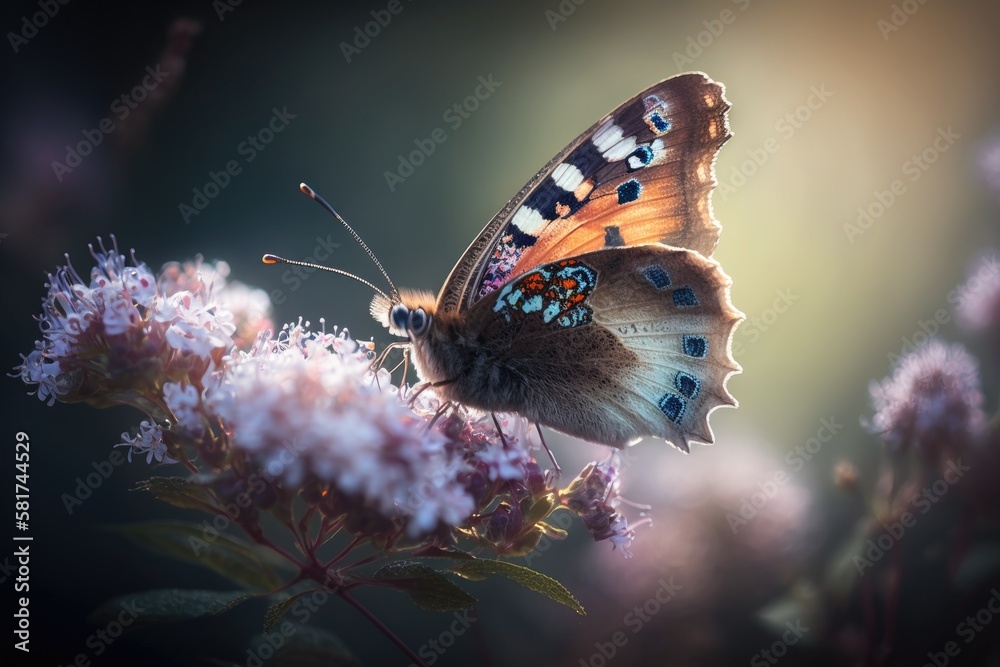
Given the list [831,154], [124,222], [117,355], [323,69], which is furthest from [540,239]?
[323,69]

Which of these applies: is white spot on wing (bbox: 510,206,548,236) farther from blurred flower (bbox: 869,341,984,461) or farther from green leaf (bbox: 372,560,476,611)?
blurred flower (bbox: 869,341,984,461)

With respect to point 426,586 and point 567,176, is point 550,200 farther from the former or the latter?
point 426,586

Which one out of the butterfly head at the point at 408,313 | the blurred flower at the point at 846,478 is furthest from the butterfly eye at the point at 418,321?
the blurred flower at the point at 846,478

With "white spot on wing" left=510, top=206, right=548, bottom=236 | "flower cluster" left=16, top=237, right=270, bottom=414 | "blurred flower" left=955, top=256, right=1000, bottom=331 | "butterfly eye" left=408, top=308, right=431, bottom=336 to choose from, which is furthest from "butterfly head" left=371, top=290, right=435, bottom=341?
"blurred flower" left=955, top=256, right=1000, bottom=331

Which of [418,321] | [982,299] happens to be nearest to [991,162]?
[982,299]

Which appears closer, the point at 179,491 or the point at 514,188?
the point at 179,491

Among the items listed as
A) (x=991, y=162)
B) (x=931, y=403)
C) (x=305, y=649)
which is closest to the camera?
(x=305, y=649)
